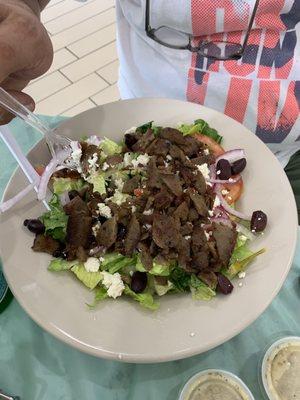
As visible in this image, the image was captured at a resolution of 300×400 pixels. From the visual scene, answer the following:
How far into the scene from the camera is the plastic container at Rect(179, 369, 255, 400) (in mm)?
853

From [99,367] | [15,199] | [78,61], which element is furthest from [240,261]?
[78,61]

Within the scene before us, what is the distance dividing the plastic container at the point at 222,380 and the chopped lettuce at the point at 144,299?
0.60 ft

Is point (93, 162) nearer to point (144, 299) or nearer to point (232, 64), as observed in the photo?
point (144, 299)

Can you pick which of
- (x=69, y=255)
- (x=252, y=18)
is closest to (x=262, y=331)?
(x=69, y=255)

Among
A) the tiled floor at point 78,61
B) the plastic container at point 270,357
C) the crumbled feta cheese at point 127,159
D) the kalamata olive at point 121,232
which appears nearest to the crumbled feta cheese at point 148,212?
the kalamata olive at point 121,232

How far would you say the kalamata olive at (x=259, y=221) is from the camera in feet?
2.98

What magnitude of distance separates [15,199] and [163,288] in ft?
1.29

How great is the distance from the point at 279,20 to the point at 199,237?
0.60m

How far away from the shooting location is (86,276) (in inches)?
34.5

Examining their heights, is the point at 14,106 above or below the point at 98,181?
above

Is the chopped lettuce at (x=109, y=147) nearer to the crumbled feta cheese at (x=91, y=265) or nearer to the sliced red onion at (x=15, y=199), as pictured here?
the sliced red onion at (x=15, y=199)

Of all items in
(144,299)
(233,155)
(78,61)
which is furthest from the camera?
(78,61)

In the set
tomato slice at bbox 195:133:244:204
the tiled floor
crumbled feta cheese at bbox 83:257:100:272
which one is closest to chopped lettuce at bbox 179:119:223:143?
tomato slice at bbox 195:133:244:204

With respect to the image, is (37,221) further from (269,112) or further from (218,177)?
(269,112)
